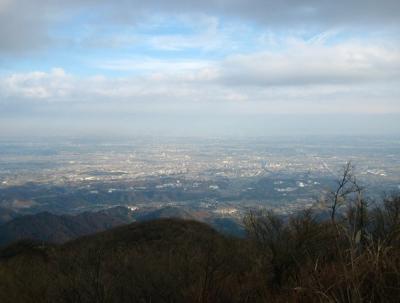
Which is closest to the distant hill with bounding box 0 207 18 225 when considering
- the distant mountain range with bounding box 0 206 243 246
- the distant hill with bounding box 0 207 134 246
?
the distant mountain range with bounding box 0 206 243 246

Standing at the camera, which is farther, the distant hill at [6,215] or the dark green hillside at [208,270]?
the distant hill at [6,215]

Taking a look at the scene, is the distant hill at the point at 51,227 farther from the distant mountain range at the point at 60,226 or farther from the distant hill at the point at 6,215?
the distant hill at the point at 6,215

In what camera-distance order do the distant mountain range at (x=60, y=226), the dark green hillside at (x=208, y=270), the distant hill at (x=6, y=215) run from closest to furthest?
the dark green hillside at (x=208, y=270) → the distant mountain range at (x=60, y=226) → the distant hill at (x=6, y=215)

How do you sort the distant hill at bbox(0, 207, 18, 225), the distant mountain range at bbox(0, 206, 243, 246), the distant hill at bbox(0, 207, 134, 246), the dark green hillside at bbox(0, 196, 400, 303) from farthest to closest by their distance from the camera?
the distant hill at bbox(0, 207, 18, 225)
the distant hill at bbox(0, 207, 134, 246)
the distant mountain range at bbox(0, 206, 243, 246)
the dark green hillside at bbox(0, 196, 400, 303)

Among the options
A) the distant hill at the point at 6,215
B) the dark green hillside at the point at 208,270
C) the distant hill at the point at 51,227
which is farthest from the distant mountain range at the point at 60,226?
the dark green hillside at the point at 208,270

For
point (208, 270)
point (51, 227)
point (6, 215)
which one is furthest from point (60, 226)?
point (208, 270)

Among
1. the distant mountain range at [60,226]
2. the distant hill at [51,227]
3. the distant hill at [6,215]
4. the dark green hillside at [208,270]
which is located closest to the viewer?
the dark green hillside at [208,270]

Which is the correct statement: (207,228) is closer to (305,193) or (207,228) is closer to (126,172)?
(305,193)

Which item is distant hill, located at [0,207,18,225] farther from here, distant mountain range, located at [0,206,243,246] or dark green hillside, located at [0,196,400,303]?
dark green hillside, located at [0,196,400,303]

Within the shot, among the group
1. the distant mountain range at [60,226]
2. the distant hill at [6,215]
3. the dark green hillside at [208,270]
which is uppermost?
the dark green hillside at [208,270]
